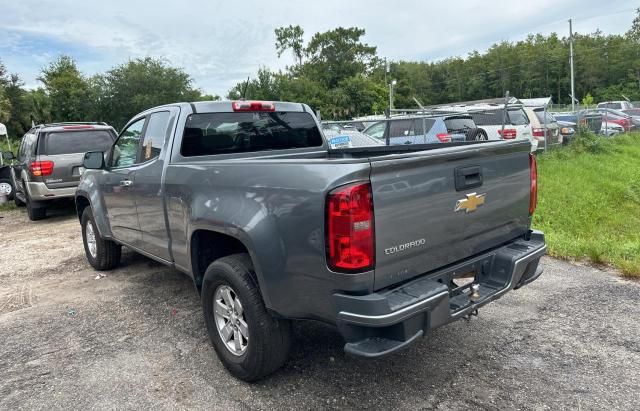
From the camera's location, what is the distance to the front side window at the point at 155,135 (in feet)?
14.1

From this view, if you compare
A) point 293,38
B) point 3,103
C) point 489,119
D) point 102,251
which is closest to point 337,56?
point 293,38

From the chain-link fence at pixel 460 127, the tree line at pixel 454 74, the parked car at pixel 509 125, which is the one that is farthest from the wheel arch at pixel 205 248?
the tree line at pixel 454 74

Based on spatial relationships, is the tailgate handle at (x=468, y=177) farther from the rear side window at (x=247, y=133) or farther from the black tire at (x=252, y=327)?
the rear side window at (x=247, y=133)

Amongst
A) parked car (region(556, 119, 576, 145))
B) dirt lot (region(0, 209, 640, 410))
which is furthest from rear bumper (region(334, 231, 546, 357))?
parked car (region(556, 119, 576, 145))

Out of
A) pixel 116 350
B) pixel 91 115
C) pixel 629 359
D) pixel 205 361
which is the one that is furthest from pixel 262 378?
pixel 91 115

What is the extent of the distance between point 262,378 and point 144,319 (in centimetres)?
177

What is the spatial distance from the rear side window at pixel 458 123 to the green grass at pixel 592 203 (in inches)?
86.5

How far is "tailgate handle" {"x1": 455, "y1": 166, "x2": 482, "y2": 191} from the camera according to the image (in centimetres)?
297

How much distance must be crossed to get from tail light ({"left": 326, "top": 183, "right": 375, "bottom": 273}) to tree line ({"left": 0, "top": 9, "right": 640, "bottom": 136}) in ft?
88.8

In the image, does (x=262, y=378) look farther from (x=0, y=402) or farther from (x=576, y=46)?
(x=576, y=46)

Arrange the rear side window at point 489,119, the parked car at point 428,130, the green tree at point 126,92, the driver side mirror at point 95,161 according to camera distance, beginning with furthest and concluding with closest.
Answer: the green tree at point 126,92 < the rear side window at point 489,119 < the parked car at point 428,130 < the driver side mirror at point 95,161

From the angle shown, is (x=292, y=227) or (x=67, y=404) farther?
(x=67, y=404)

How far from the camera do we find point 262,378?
10.7 ft

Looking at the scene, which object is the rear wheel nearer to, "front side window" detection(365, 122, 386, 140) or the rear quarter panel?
"front side window" detection(365, 122, 386, 140)
